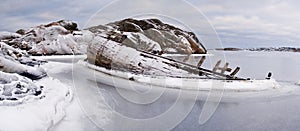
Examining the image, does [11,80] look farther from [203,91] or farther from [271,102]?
[271,102]

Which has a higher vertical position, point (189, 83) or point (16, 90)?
point (16, 90)

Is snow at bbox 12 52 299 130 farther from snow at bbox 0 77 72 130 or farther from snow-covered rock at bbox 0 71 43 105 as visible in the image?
snow-covered rock at bbox 0 71 43 105

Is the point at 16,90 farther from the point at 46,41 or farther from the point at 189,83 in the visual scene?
the point at 46,41

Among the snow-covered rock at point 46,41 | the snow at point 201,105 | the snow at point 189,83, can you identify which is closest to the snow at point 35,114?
the snow at point 201,105

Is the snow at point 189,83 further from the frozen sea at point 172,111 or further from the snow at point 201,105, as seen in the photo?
the frozen sea at point 172,111

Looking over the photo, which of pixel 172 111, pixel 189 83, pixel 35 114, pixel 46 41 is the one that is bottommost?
pixel 46 41

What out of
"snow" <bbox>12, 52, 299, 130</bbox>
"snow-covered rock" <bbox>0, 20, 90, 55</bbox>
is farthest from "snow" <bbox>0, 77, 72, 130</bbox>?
"snow-covered rock" <bbox>0, 20, 90, 55</bbox>

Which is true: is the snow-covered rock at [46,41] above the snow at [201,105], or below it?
below

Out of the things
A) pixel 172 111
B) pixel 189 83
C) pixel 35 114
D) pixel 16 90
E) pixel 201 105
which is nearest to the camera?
pixel 35 114

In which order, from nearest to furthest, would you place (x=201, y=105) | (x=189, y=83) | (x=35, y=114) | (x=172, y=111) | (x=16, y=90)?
(x=35, y=114) → (x=16, y=90) → (x=172, y=111) → (x=201, y=105) → (x=189, y=83)

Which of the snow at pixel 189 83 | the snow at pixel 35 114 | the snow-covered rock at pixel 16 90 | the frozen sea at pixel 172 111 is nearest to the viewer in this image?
the snow at pixel 35 114

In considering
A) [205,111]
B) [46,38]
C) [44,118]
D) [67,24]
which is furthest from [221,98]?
[67,24]

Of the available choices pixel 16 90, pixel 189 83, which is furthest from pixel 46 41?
pixel 16 90
